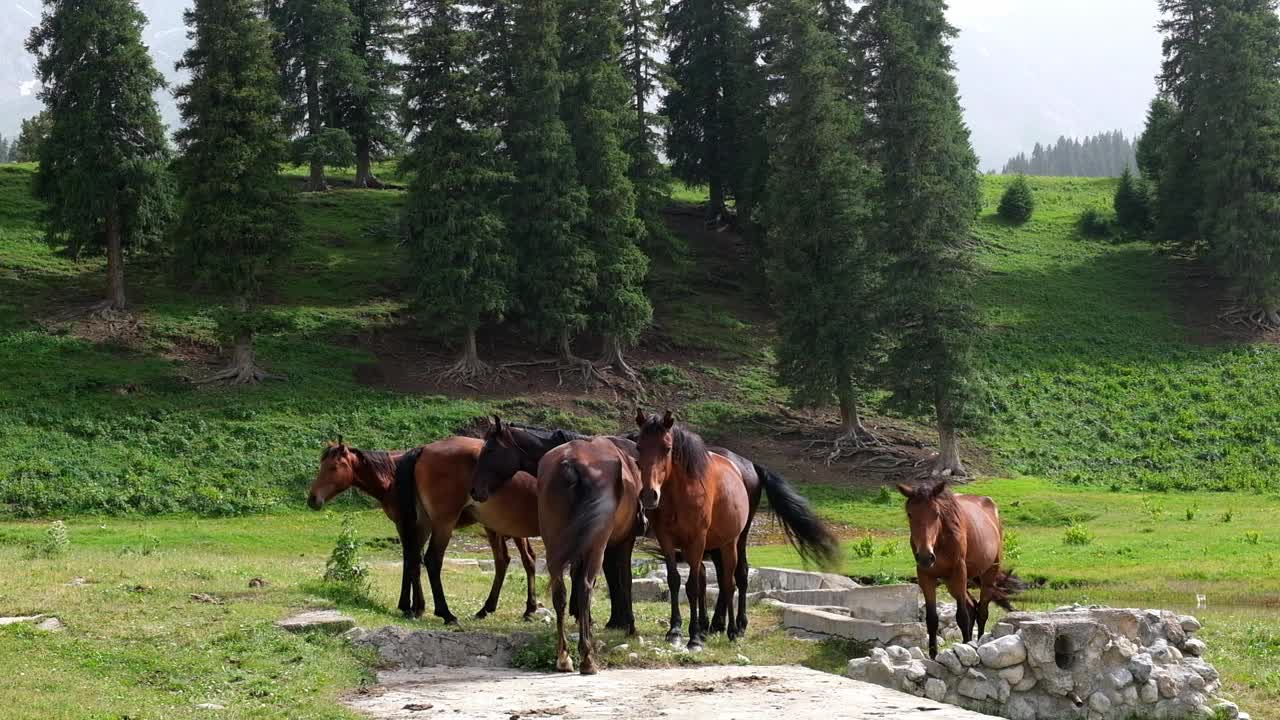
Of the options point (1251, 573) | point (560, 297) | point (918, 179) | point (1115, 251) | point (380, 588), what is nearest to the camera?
point (380, 588)

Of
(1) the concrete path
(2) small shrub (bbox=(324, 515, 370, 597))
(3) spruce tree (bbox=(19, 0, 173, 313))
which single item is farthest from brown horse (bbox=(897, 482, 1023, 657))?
(3) spruce tree (bbox=(19, 0, 173, 313))

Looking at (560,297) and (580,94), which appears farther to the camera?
(580,94)

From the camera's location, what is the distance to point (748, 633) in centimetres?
1677

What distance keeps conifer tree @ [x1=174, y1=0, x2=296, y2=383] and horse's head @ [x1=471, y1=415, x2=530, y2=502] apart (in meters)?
30.6

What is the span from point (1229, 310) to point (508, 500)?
57.9 meters

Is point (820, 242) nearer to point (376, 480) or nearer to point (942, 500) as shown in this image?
point (376, 480)

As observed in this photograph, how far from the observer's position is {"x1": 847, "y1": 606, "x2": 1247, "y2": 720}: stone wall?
1211 cm

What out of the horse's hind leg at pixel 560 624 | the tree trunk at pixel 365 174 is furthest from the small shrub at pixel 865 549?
the tree trunk at pixel 365 174

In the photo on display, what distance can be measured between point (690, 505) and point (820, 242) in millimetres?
33758

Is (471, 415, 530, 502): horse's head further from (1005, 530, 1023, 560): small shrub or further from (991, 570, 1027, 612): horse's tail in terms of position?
(1005, 530, 1023, 560): small shrub

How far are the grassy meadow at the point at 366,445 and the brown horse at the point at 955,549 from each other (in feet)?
5.20

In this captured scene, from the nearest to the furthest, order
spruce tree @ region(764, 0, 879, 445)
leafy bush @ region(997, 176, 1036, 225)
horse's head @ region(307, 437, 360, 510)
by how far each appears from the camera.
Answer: horse's head @ region(307, 437, 360, 510) < spruce tree @ region(764, 0, 879, 445) < leafy bush @ region(997, 176, 1036, 225)

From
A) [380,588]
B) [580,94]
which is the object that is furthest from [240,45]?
[380,588]

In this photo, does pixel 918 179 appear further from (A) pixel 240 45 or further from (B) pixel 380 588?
(B) pixel 380 588
